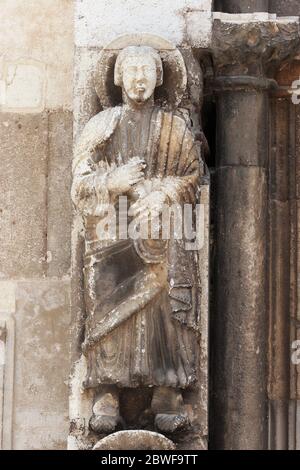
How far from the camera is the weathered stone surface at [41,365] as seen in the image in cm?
799

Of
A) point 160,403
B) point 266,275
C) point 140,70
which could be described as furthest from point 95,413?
point 140,70

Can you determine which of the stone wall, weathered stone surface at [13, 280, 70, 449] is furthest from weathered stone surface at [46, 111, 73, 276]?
weathered stone surface at [13, 280, 70, 449]

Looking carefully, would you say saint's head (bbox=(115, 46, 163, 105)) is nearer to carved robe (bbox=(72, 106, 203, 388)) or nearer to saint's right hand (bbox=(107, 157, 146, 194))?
carved robe (bbox=(72, 106, 203, 388))

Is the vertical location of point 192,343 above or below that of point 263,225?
below

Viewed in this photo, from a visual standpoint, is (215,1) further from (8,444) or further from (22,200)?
(8,444)

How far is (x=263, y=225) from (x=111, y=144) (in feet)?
2.80

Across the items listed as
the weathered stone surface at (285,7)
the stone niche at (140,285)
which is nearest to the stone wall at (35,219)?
the stone niche at (140,285)

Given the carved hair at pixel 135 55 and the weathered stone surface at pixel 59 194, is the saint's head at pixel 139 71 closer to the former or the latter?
the carved hair at pixel 135 55

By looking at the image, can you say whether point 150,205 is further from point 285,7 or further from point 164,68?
point 285,7

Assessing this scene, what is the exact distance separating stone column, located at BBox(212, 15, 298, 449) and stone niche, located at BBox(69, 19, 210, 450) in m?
0.22

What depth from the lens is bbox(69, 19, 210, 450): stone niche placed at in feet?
24.1

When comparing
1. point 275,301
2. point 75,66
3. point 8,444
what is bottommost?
point 8,444

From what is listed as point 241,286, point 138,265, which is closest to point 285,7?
point 241,286

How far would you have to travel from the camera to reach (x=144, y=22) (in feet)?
25.1
